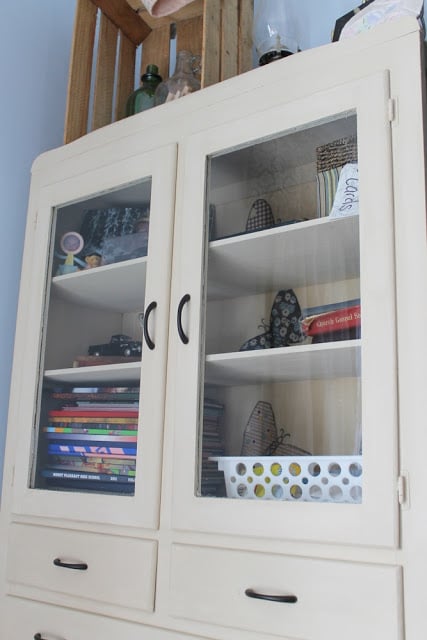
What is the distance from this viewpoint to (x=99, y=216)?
5.38ft

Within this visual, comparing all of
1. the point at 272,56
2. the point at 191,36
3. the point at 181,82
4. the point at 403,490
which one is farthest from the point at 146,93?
the point at 403,490

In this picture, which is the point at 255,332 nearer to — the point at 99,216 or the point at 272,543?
the point at 272,543

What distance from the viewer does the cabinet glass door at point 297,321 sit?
1.12 meters

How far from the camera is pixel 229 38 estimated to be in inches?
65.6

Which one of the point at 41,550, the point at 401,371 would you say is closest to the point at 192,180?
the point at 401,371

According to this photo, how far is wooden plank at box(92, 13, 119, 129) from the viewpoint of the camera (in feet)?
6.27

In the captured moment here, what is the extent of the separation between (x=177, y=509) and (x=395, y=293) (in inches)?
22.2

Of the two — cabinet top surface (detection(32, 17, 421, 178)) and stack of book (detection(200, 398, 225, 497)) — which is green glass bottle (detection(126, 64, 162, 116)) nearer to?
cabinet top surface (detection(32, 17, 421, 178))

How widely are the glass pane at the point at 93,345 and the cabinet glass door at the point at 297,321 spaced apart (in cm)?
20

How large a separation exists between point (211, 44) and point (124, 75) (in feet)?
Answer: 1.63

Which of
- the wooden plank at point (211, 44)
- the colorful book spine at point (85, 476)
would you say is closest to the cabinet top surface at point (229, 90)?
the wooden plank at point (211, 44)

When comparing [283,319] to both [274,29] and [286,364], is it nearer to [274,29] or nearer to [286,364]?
[286,364]

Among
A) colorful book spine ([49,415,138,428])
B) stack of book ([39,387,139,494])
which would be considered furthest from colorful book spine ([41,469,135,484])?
colorful book spine ([49,415,138,428])

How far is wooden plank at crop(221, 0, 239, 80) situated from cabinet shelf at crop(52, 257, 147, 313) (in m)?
0.51
